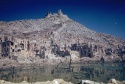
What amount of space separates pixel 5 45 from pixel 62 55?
81.2 ft

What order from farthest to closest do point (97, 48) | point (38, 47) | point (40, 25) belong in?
point (40, 25)
point (97, 48)
point (38, 47)

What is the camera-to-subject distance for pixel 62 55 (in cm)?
8700

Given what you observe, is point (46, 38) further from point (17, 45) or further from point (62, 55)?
point (17, 45)

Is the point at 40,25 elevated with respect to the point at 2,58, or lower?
elevated

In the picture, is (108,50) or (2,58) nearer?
(2,58)

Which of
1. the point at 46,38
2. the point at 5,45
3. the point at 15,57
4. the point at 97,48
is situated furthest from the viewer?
the point at 46,38

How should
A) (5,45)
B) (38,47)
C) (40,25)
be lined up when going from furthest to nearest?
(40,25) → (38,47) → (5,45)

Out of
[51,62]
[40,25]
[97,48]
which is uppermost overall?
[40,25]

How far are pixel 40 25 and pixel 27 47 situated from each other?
244 ft

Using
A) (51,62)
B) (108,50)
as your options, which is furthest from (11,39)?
(108,50)

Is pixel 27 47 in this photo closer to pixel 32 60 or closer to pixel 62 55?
pixel 32 60

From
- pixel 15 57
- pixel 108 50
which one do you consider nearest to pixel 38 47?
pixel 15 57

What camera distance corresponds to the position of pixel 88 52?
87.5 metres

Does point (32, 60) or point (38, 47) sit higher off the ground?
point (38, 47)
